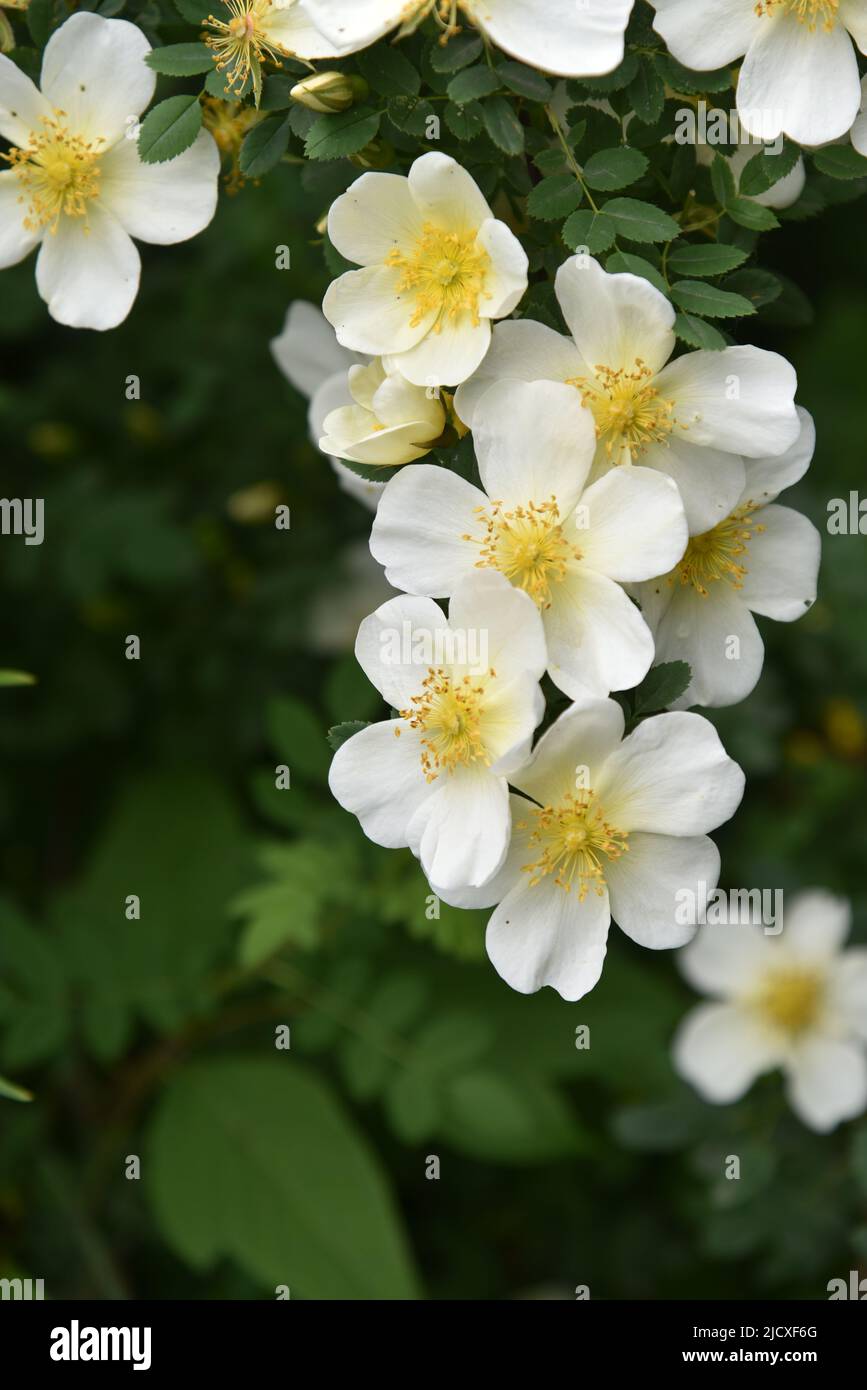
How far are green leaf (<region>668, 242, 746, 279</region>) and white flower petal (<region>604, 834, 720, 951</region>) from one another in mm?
506

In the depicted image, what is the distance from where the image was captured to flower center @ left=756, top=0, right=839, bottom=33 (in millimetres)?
1254

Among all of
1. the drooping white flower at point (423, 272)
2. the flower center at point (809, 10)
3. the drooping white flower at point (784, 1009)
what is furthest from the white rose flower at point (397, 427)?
the drooping white flower at point (784, 1009)

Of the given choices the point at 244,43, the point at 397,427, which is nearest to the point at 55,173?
the point at 244,43

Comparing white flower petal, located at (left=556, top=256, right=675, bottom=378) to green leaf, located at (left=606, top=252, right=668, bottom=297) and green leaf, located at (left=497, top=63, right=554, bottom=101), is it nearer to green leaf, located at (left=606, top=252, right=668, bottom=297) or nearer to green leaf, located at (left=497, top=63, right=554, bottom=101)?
green leaf, located at (left=606, top=252, right=668, bottom=297)

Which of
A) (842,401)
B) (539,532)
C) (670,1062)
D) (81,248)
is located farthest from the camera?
(842,401)

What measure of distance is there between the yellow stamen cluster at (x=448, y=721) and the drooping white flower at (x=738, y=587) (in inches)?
7.8

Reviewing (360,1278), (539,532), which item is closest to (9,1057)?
(360,1278)

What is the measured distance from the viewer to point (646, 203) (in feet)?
4.25

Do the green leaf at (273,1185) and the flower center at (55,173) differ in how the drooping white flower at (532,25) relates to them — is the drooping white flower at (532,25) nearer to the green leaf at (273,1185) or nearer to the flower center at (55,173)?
the flower center at (55,173)

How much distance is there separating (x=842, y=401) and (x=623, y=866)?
7.61ft

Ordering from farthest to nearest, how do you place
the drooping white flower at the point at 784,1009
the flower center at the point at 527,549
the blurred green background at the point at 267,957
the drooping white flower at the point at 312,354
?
the drooping white flower at the point at 784,1009 < the blurred green background at the point at 267,957 < the drooping white flower at the point at 312,354 < the flower center at the point at 527,549

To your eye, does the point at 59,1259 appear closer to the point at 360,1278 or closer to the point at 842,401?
the point at 360,1278

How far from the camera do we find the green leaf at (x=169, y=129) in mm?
1358

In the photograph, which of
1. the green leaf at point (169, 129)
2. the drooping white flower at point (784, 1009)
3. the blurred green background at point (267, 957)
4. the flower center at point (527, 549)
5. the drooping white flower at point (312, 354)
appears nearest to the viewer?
the flower center at point (527, 549)
